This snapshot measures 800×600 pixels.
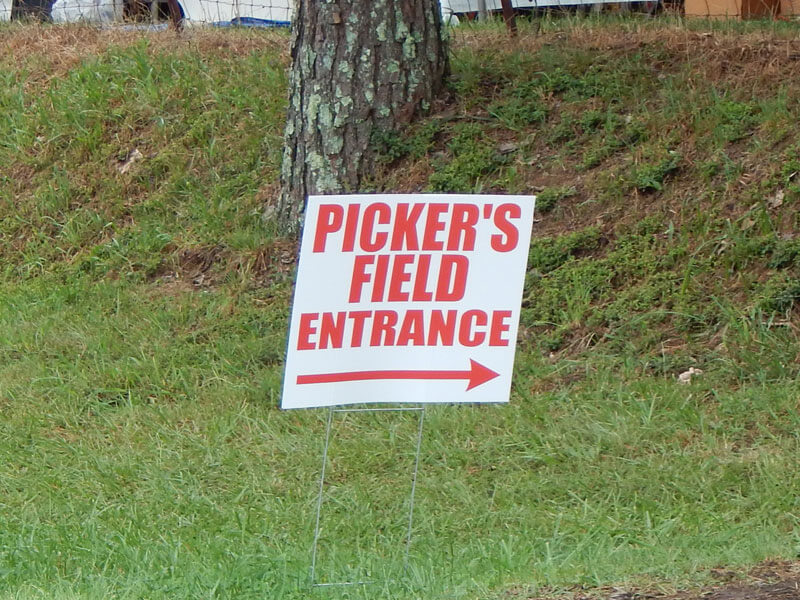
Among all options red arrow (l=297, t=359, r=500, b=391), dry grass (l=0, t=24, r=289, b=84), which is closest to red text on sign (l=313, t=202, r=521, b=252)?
red arrow (l=297, t=359, r=500, b=391)

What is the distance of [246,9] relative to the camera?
11.8 m

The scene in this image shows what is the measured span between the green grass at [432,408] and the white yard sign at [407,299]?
2.46ft

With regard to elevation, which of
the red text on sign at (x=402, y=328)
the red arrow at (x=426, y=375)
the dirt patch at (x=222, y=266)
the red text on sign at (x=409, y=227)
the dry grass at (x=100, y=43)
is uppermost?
the dry grass at (x=100, y=43)

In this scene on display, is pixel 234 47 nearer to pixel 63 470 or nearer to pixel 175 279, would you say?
pixel 175 279

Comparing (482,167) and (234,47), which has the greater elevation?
(234,47)

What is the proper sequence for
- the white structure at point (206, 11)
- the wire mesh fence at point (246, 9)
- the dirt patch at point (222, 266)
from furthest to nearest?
the white structure at point (206, 11) → the wire mesh fence at point (246, 9) → the dirt patch at point (222, 266)

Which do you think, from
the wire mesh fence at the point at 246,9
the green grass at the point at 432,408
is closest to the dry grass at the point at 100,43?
the green grass at the point at 432,408

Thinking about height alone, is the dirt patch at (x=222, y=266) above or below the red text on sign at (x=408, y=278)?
below

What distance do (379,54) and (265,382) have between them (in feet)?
8.54

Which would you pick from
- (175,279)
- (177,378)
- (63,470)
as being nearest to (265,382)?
(177,378)

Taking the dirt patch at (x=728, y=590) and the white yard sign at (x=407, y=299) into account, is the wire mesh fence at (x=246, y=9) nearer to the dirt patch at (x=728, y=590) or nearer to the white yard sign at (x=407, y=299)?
the white yard sign at (x=407, y=299)

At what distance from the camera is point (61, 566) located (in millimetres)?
4461

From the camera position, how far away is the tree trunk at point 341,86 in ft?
24.9

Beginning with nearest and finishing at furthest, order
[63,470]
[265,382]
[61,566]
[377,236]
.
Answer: [377,236] → [61,566] → [63,470] → [265,382]
